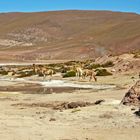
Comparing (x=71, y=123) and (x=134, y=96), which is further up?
(x=134, y=96)

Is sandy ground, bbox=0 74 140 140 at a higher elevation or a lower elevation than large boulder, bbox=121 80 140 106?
lower

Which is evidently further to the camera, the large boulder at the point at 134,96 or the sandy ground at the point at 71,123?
the large boulder at the point at 134,96

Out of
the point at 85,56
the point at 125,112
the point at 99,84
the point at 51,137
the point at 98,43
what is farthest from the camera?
the point at 98,43

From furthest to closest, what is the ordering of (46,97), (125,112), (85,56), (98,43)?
(98,43) < (85,56) < (46,97) < (125,112)

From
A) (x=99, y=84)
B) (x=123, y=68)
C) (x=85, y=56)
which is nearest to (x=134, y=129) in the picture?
(x=99, y=84)

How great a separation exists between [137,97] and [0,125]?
5.40 m

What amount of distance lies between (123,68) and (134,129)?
106 ft

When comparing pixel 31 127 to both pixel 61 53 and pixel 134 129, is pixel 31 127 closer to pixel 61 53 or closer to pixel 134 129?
pixel 134 129

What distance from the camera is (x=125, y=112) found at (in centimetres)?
1884

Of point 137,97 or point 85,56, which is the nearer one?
point 137,97

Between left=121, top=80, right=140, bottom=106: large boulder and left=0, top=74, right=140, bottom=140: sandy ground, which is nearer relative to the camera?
left=0, top=74, right=140, bottom=140: sandy ground

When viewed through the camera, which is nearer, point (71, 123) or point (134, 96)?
point (71, 123)

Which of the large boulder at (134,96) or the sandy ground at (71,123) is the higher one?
the large boulder at (134,96)

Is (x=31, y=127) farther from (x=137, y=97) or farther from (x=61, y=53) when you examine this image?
(x=61, y=53)
